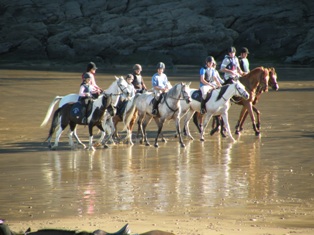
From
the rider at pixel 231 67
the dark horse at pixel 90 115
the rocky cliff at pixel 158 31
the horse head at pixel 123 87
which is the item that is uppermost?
the rocky cliff at pixel 158 31

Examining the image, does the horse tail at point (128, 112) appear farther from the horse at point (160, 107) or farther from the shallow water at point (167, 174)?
the shallow water at point (167, 174)

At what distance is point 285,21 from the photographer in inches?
2219

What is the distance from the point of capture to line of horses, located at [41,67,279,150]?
2123 cm

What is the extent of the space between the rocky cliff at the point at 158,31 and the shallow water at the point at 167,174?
26197mm

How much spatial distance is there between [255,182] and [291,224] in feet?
12.6

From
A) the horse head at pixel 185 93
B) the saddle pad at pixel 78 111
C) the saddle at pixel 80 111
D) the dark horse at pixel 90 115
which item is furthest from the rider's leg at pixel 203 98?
the saddle pad at pixel 78 111

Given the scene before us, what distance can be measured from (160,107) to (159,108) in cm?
5

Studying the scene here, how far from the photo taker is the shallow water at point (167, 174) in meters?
14.0

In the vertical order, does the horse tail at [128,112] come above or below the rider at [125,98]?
below

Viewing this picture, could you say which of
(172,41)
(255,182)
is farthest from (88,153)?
(172,41)

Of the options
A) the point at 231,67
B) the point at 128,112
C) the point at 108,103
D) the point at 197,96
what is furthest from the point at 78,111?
the point at 231,67

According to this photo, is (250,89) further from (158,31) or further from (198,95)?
(158,31)

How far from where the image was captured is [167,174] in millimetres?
17406

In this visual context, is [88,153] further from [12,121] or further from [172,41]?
[172,41]
